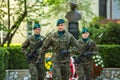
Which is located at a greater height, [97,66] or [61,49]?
[61,49]

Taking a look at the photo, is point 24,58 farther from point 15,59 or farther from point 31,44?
point 31,44

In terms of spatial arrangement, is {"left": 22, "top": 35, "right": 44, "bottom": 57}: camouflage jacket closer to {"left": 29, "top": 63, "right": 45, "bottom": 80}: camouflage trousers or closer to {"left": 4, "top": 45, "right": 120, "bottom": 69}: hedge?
{"left": 29, "top": 63, "right": 45, "bottom": 80}: camouflage trousers

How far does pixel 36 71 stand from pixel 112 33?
8.76 metres

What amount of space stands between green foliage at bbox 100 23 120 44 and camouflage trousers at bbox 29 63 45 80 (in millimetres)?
8480

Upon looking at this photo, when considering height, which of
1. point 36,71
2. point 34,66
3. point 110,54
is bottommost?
point 110,54

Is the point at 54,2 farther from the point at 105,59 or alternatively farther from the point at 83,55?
the point at 83,55

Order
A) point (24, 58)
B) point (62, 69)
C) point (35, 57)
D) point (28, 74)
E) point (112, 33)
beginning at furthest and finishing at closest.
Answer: point (112, 33) → point (24, 58) → point (28, 74) → point (35, 57) → point (62, 69)

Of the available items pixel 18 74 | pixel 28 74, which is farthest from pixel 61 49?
pixel 18 74

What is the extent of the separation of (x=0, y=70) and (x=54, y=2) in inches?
346

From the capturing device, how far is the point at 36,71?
568 inches

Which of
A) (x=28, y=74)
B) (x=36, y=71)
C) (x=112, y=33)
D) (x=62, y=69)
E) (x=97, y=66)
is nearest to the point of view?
(x=62, y=69)

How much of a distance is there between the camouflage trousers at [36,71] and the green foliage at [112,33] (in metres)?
8.48

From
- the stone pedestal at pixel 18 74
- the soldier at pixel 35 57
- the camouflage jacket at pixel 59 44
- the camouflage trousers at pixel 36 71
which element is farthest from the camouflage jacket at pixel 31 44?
the stone pedestal at pixel 18 74

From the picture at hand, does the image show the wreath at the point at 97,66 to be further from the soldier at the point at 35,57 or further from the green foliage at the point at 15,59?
the soldier at the point at 35,57
